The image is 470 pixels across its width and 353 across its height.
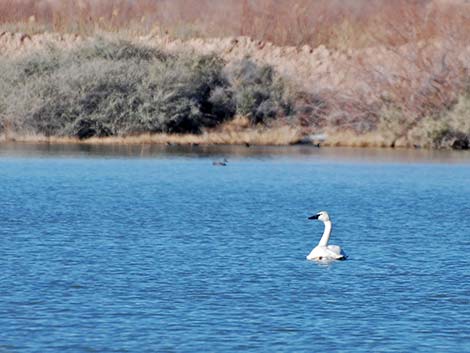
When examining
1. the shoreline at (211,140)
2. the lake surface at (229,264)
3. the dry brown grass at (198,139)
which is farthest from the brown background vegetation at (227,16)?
the lake surface at (229,264)

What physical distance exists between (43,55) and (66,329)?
169 ft

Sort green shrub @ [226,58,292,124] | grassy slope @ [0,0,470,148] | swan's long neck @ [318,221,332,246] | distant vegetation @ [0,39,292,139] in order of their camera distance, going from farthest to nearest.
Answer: green shrub @ [226,58,292,124] < distant vegetation @ [0,39,292,139] < grassy slope @ [0,0,470,148] < swan's long neck @ [318,221,332,246]

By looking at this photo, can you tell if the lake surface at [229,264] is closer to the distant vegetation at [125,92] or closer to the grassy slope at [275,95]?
the grassy slope at [275,95]

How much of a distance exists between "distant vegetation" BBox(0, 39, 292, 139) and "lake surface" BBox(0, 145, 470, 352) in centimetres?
1917

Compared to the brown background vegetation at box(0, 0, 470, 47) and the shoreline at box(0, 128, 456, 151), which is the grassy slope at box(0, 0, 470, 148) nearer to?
the shoreline at box(0, 128, 456, 151)

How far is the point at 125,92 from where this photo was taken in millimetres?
59844

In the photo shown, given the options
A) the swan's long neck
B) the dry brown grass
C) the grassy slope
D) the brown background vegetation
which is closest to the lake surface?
the swan's long neck

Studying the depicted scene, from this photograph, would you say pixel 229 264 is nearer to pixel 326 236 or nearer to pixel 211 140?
pixel 326 236

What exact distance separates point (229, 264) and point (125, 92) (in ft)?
137

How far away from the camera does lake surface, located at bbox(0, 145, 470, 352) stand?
13391 mm

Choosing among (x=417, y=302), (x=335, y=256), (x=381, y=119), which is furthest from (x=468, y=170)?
(x=417, y=302)

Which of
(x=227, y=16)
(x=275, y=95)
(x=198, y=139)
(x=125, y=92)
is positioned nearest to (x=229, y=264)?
(x=198, y=139)

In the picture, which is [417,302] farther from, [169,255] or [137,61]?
[137,61]

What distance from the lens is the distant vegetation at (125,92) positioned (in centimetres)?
5772
